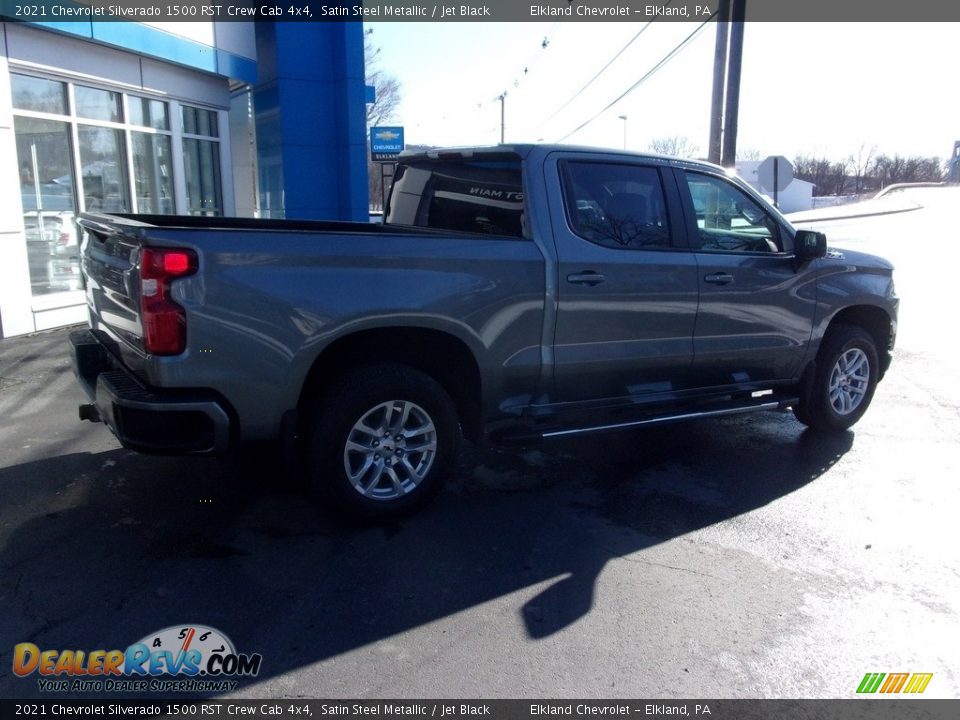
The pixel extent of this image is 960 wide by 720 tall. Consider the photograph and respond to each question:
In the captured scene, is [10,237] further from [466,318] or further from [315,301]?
[466,318]

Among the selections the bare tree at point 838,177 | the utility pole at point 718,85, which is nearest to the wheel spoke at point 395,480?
the utility pole at point 718,85

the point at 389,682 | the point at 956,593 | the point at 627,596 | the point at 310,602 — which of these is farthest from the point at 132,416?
the point at 956,593

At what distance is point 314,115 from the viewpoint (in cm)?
1498

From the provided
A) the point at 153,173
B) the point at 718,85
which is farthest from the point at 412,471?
the point at 718,85

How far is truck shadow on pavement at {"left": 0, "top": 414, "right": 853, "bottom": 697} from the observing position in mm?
3473

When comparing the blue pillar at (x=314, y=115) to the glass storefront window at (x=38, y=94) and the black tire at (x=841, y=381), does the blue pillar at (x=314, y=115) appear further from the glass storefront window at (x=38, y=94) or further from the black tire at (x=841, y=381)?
the black tire at (x=841, y=381)

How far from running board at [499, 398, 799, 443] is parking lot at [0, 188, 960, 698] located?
0.41 m

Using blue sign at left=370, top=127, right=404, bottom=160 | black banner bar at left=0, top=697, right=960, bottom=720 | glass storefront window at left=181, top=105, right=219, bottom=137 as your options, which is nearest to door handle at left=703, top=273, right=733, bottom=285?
black banner bar at left=0, top=697, right=960, bottom=720

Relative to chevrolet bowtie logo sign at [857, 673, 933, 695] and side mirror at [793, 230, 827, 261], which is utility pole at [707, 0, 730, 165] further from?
chevrolet bowtie logo sign at [857, 673, 933, 695]

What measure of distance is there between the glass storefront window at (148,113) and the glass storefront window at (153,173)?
0.56 feet

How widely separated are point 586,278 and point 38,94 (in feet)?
28.2

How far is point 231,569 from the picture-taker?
394 centimetres

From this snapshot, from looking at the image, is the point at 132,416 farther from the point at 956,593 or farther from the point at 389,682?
the point at 956,593

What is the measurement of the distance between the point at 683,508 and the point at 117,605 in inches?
125
